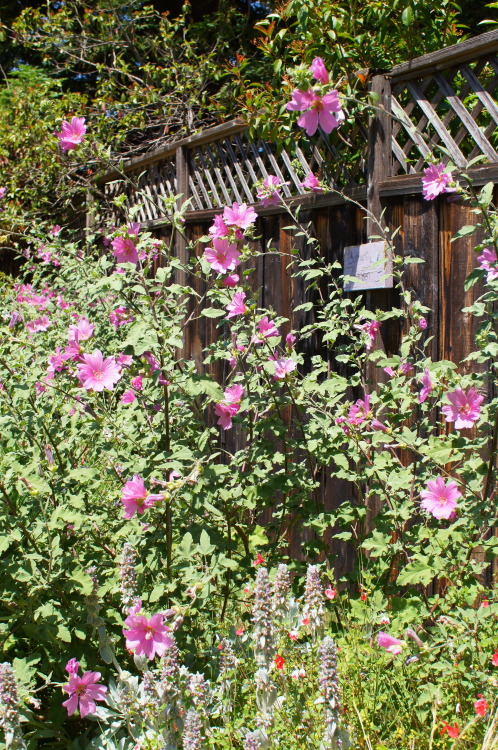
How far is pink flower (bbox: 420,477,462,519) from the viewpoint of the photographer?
183 centimetres

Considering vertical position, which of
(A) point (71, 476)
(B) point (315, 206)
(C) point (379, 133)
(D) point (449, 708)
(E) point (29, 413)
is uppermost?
(C) point (379, 133)

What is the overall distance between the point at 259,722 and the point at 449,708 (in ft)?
1.84

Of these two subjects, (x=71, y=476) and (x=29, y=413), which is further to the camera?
(x=29, y=413)

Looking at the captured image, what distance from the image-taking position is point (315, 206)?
10.9ft

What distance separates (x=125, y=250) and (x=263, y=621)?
1119mm

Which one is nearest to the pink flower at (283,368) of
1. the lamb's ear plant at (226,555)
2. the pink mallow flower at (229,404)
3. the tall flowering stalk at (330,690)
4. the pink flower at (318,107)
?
the lamb's ear plant at (226,555)

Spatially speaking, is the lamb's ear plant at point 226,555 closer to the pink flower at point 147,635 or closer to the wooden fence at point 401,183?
the pink flower at point 147,635

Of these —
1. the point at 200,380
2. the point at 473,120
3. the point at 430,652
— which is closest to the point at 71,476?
the point at 200,380

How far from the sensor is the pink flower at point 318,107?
2.07 meters

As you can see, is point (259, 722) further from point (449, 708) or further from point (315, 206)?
point (315, 206)

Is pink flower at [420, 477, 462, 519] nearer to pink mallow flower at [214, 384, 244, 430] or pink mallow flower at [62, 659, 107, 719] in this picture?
pink mallow flower at [214, 384, 244, 430]

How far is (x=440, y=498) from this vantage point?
1854mm

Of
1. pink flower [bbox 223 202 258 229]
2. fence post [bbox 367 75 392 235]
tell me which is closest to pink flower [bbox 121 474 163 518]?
pink flower [bbox 223 202 258 229]

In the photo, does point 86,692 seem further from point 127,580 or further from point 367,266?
point 367,266
